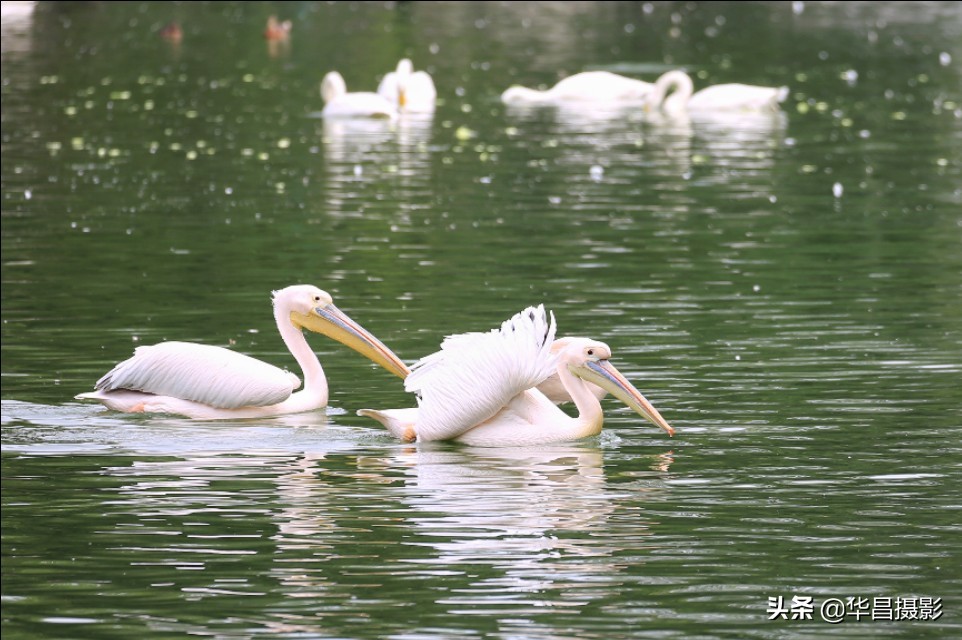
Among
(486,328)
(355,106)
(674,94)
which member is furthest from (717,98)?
(486,328)

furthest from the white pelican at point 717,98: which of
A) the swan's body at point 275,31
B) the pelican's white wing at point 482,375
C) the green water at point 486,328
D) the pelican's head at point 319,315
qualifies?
the pelican's white wing at point 482,375

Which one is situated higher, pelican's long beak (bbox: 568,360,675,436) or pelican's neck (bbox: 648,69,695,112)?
pelican's neck (bbox: 648,69,695,112)

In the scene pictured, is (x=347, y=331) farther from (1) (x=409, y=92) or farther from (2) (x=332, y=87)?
(1) (x=409, y=92)

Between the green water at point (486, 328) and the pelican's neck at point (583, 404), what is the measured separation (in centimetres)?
9

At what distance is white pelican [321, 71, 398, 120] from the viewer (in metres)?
28.8

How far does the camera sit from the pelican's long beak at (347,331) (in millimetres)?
11367

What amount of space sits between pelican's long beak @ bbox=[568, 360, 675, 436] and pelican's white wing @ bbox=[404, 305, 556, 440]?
246 millimetres

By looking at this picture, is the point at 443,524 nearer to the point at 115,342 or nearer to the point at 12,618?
the point at 12,618

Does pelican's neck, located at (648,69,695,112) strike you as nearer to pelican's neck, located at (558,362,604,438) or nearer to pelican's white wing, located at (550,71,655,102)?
pelican's white wing, located at (550,71,655,102)

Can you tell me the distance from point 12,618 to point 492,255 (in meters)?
9.62

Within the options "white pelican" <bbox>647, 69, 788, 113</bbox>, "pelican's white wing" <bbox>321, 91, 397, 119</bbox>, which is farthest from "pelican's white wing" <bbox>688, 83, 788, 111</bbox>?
"pelican's white wing" <bbox>321, 91, 397, 119</bbox>

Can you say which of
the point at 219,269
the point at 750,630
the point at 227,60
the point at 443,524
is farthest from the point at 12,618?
the point at 227,60

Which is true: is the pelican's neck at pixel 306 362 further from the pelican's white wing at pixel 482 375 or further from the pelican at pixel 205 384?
the pelican's white wing at pixel 482 375

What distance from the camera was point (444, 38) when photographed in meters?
46.8
